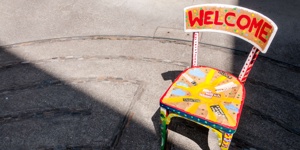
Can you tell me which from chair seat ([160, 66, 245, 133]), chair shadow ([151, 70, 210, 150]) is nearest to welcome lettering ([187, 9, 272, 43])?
chair seat ([160, 66, 245, 133])

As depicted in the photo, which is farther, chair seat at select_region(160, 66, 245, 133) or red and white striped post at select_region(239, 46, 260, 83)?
red and white striped post at select_region(239, 46, 260, 83)

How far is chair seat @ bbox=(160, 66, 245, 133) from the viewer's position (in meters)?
2.39

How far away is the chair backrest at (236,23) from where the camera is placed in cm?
256

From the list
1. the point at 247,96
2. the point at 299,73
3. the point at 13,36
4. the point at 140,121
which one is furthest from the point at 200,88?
the point at 13,36

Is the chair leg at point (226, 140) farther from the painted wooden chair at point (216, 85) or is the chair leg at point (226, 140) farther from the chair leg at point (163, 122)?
the chair leg at point (163, 122)

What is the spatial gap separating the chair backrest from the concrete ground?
A: 40.5 inches

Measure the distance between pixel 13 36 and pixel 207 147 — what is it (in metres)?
3.93

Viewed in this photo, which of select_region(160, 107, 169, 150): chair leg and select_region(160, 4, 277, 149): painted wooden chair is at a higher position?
select_region(160, 4, 277, 149): painted wooden chair

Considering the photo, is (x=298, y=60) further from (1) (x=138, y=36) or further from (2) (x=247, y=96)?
(1) (x=138, y=36)

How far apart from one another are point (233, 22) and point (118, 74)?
1.95 m

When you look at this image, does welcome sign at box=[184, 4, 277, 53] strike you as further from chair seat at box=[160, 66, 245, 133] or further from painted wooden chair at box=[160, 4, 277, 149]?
chair seat at box=[160, 66, 245, 133]

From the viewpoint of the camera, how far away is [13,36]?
5031mm

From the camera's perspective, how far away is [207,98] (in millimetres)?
2594

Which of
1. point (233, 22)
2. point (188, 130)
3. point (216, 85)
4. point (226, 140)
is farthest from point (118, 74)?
point (226, 140)
